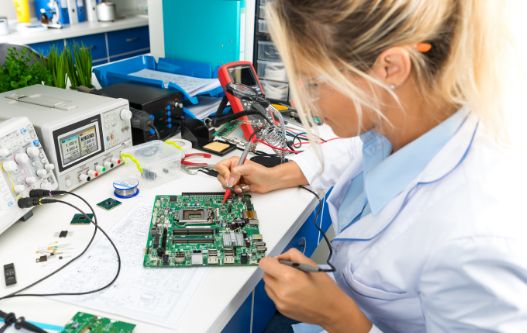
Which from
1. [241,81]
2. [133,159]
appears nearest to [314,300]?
[133,159]

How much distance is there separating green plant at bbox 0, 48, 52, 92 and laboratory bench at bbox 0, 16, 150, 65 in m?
1.55

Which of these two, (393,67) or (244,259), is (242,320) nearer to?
(244,259)

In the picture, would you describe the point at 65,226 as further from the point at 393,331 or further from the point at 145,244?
the point at 393,331

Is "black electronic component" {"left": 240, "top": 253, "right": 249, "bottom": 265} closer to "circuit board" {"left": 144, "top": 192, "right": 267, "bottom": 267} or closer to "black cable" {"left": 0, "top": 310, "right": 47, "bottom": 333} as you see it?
"circuit board" {"left": 144, "top": 192, "right": 267, "bottom": 267}

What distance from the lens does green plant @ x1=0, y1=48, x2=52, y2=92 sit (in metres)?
1.25

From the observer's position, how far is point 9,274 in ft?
2.56

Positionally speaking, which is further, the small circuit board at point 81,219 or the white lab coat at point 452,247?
the small circuit board at point 81,219

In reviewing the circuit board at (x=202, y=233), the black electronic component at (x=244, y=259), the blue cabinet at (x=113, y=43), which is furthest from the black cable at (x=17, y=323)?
the blue cabinet at (x=113, y=43)

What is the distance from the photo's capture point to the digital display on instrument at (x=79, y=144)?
1.01m

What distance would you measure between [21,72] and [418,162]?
3.98ft

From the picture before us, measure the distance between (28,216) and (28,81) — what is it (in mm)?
553

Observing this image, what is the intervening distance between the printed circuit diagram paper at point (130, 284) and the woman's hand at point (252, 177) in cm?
28

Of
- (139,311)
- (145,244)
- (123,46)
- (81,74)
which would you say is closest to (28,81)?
(81,74)

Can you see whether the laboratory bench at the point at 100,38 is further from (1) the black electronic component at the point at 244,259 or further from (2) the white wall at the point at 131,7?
(1) the black electronic component at the point at 244,259
